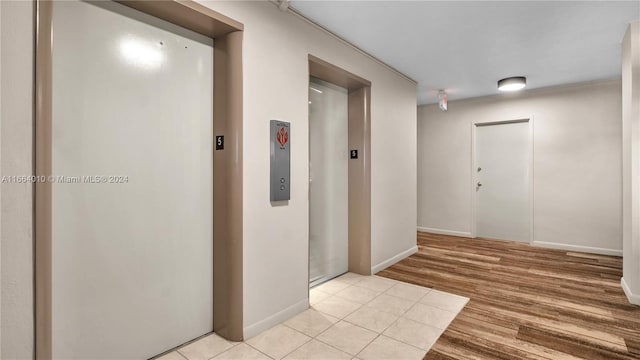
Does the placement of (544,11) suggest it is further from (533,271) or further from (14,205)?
(14,205)

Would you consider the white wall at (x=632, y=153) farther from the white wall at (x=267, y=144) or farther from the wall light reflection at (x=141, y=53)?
the wall light reflection at (x=141, y=53)

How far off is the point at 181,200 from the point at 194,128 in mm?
520

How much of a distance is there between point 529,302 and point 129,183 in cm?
349

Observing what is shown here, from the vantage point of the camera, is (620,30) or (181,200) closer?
(181,200)

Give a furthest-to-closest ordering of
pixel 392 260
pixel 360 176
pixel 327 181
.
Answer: pixel 392 260 < pixel 360 176 < pixel 327 181

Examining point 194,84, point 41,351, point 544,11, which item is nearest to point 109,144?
point 194,84

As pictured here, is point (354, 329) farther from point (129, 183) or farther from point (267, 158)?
point (129, 183)

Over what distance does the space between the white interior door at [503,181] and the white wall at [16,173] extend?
5962 mm

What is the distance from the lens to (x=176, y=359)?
1.90 m

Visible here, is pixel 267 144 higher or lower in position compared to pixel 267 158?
higher

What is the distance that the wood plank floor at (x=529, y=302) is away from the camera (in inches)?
80.6

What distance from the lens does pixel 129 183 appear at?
1794mm

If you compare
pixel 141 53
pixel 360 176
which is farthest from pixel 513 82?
pixel 141 53

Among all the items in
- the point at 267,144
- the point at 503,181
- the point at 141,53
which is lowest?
the point at 503,181
